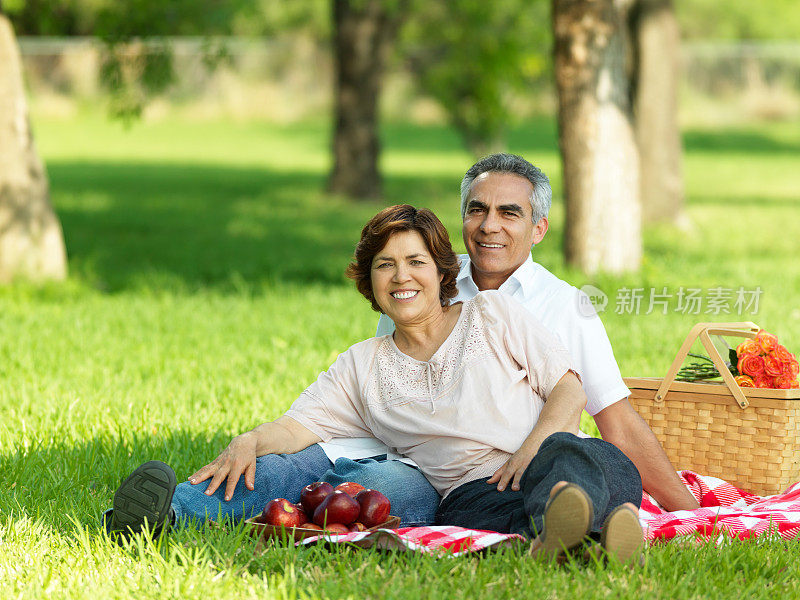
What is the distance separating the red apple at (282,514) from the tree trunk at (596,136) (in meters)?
6.44

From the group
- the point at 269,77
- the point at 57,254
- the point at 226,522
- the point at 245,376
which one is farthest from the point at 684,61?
the point at 226,522

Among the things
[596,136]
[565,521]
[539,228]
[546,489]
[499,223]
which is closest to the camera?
[565,521]

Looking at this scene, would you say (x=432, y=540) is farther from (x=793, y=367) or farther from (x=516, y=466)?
(x=793, y=367)

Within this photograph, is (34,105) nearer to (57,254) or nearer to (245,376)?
(57,254)

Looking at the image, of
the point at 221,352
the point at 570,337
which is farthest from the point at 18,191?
Result: the point at 570,337

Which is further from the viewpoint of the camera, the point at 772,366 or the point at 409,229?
the point at 772,366

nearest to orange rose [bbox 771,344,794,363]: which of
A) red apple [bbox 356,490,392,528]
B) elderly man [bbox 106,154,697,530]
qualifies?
elderly man [bbox 106,154,697,530]

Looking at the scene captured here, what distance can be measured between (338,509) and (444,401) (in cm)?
58

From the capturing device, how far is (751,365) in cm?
475

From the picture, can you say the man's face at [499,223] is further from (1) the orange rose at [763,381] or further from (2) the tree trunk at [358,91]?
(2) the tree trunk at [358,91]

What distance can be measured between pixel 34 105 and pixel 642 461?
3533cm

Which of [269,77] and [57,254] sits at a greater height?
[269,77]

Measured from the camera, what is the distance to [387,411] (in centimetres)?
418

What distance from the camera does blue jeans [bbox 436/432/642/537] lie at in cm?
355
